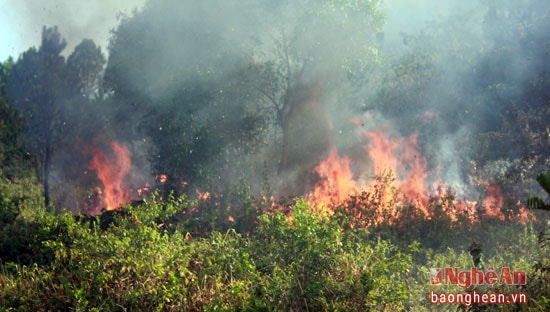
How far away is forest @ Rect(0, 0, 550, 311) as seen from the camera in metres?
8.71

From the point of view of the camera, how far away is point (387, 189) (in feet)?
54.0

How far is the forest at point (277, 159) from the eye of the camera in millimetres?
8711

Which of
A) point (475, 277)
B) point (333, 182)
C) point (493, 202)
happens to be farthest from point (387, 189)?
point (475, 277)

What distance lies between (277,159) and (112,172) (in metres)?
7.53

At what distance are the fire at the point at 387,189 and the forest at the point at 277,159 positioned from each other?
0.09 metres

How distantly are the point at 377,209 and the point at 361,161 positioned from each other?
7.54m

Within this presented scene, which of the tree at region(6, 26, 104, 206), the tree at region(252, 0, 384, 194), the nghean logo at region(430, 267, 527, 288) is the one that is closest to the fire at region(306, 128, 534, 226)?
the tree at region(252, 0, 384, 194)

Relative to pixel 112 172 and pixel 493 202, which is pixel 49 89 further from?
pixel 493 202

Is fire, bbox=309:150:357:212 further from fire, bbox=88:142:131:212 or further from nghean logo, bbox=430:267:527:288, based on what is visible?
fire, bbox=88:142:131:212

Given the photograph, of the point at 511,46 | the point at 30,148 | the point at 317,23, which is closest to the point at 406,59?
the point at 511,46

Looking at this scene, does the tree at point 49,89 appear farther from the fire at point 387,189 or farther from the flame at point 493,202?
the flame at point 493,202

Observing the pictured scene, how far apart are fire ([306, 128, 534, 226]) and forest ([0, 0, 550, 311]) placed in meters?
0.09

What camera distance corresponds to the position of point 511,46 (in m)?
21.9

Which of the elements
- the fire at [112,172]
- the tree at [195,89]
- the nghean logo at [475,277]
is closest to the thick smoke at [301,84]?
the tree at [195,89]
